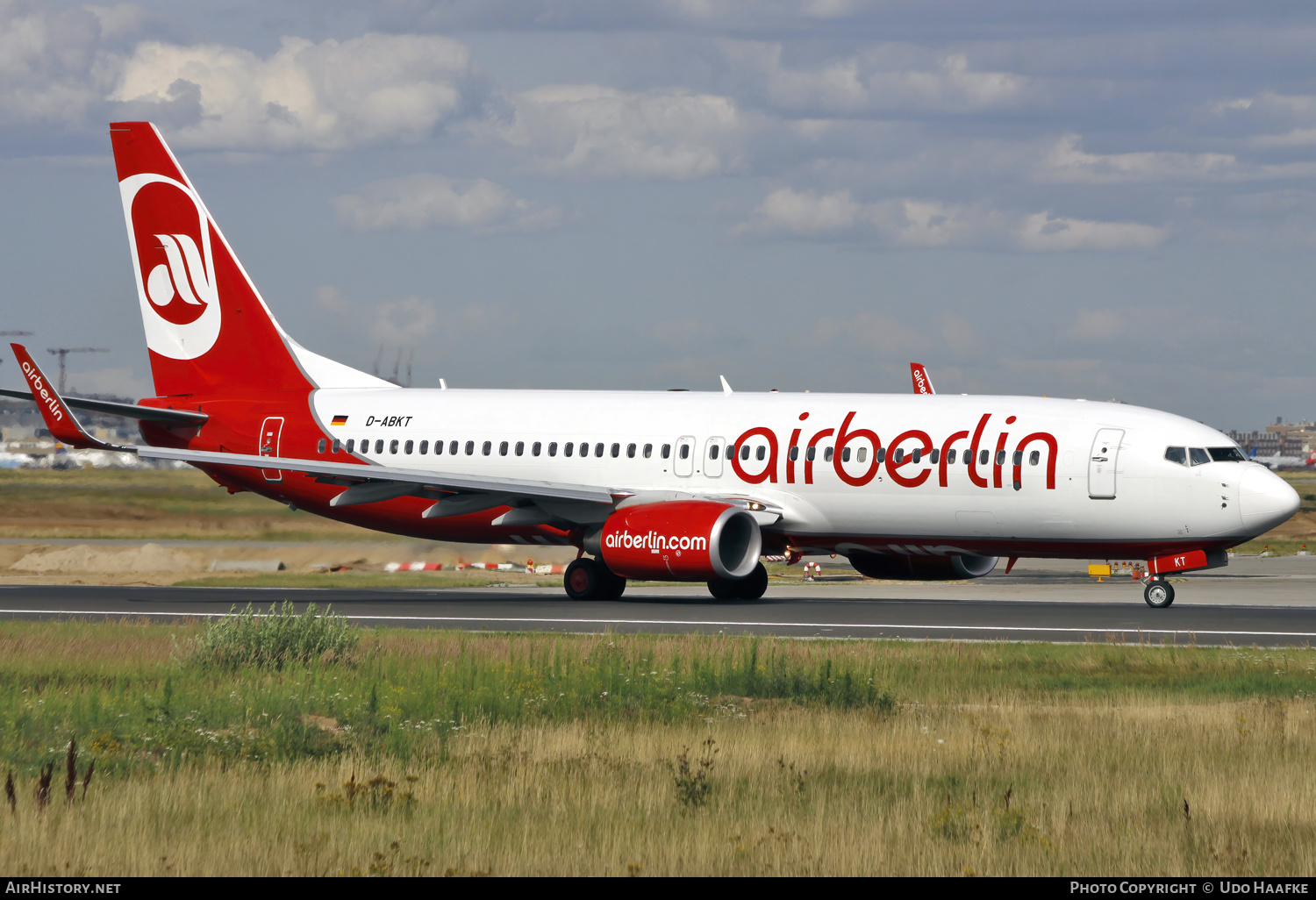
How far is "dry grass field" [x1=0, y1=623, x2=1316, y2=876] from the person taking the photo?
1005 cm

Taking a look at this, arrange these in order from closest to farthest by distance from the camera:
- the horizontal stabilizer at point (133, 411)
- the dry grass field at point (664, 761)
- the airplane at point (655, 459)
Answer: the dry grass field at point (664, 761), the airplane at point (655, 459), the horizontal stabilizer at point (133, 411)

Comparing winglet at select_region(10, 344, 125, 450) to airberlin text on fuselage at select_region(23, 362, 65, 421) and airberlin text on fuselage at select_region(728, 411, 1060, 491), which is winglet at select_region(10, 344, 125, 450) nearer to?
airberlin text on fuselage at select_region(23, 362, 65, 421)

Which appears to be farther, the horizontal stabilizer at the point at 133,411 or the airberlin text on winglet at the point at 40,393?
the horizontal stabilizer at the point at 133,411

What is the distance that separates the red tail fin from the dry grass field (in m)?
17.0

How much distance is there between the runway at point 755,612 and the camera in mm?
24516

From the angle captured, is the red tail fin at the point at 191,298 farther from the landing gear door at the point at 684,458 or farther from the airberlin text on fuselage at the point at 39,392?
the landing gear door at the point at 684,458

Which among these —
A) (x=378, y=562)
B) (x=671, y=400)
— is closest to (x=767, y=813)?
(x=671, y=400)

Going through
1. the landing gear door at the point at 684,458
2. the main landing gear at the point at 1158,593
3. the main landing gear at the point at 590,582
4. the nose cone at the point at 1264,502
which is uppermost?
the landing gear door at the point at 684,458

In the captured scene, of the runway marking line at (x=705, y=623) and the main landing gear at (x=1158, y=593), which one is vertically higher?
the main landing gear at (x=1158, y=593)

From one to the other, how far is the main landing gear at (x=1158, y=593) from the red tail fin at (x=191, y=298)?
18116 millimetres

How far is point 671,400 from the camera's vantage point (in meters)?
33.5

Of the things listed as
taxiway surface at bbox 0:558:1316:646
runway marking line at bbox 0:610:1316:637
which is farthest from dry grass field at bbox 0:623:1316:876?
taxiway surface at bbox 0:558:1316:646

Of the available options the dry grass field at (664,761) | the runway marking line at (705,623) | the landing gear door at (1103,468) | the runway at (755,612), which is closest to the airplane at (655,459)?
the landing gear door at (1103,468)

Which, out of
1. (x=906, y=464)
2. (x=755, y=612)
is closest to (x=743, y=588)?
(x=755, y=612)
